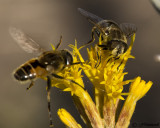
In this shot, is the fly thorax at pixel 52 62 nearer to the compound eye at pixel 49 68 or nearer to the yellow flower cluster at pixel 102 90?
the compound eye at pixel 49 68

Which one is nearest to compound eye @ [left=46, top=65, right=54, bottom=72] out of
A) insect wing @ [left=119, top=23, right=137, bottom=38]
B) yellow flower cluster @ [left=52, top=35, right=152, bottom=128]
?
yellow flower cluster @ [left=52, top=35, right=152, bottom=128]

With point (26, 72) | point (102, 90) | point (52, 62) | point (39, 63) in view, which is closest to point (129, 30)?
point (102, 90)

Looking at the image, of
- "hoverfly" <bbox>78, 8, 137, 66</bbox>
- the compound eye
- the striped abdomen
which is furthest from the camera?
"hoverfly" <bbox>78, 8, 137, 66</bbox>

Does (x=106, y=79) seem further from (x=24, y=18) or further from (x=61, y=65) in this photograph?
(x=24, y=18)

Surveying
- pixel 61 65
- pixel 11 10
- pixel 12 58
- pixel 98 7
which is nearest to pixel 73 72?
pixel 61 65

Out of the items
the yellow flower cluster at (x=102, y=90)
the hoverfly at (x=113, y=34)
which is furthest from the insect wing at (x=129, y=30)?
the yellow flower cluster at (x=102, y=90)

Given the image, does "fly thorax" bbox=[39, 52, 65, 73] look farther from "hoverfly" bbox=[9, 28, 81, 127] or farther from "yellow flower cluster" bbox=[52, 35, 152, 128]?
"yellow flower cluster" bbox=[52, 35, 152, 128]
